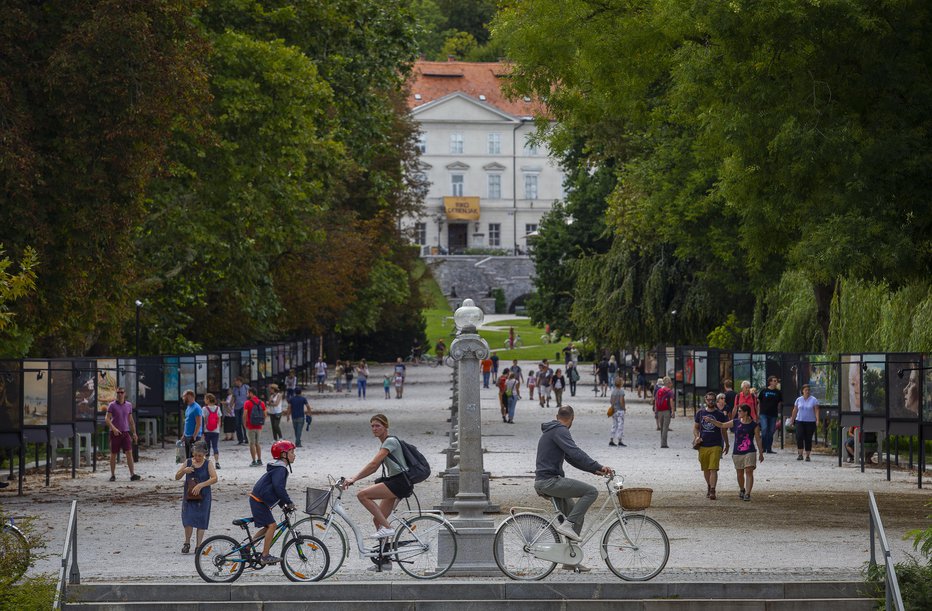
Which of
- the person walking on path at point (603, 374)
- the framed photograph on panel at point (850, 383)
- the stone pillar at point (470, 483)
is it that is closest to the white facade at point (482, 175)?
the person walking on path at point (603, 374)

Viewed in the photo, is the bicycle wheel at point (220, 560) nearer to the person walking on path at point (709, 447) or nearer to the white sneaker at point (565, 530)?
the white sneaker at point (565, 530)

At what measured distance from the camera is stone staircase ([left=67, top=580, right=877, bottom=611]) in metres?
14.1

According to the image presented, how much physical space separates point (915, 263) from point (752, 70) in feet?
11.1

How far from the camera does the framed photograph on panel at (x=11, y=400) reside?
80.6 ft

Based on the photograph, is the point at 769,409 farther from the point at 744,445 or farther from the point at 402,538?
the point at 402,538

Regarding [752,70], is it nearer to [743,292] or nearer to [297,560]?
[297,560]

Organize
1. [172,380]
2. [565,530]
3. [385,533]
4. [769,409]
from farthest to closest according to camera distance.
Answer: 1. [172,380]
2. [769,409]
3. [385,533]
4. [565,530]

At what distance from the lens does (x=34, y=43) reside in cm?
2345

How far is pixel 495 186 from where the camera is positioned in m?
154

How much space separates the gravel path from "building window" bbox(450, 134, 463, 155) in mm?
110439

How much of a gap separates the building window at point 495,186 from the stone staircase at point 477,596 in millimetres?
139494

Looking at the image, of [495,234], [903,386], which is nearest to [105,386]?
[903,386]

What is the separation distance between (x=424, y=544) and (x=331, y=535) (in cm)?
109

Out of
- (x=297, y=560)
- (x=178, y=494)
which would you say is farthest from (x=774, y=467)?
(x=297, y=560)
